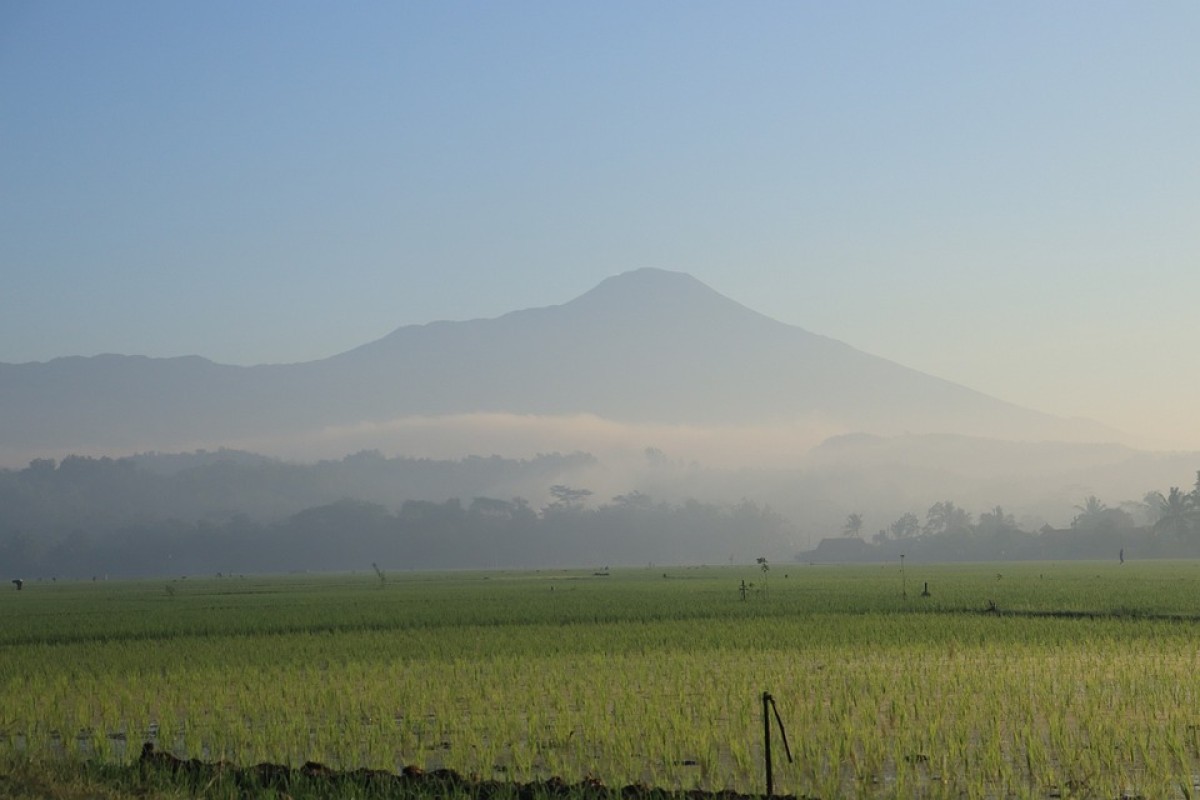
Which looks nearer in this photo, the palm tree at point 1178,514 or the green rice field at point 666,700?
the green rice field at point 666,700

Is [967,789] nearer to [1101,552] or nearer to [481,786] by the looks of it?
[481,786]

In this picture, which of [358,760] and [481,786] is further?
[358,760]

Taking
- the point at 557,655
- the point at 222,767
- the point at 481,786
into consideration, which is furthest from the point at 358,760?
the point at 557,655

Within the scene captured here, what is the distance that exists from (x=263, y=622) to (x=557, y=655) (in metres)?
15.2

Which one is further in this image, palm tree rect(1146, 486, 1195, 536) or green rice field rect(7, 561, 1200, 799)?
palm tree rect(1146, 486, 1195, 536)

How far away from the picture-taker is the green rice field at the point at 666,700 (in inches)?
483

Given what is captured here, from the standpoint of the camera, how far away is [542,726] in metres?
14.9

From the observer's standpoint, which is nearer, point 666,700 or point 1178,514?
point 666,700

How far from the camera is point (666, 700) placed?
660 inches

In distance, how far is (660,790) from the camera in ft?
35.2

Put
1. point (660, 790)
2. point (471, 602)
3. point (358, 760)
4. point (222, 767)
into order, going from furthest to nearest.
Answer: point (471, 602)
point (358, 760)
point (222, 767)
point (660, 790)

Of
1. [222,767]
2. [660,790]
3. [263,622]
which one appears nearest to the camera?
[660,790]

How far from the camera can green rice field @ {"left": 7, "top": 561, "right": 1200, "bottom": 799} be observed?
1227 centimetres

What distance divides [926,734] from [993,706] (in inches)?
96.1
